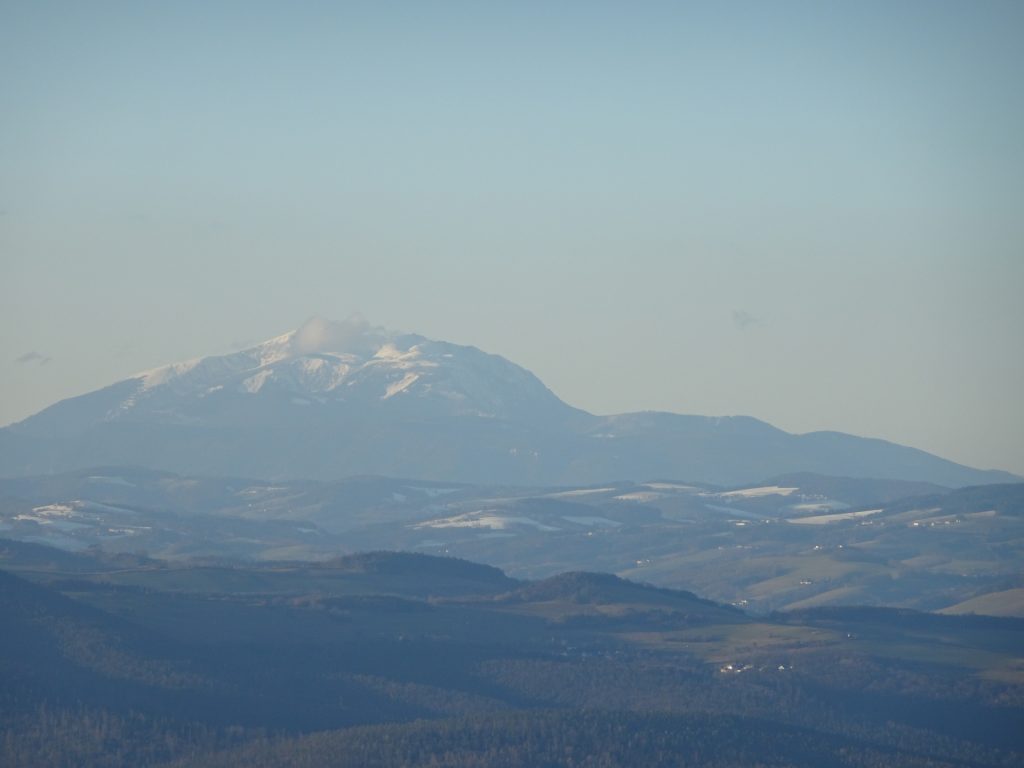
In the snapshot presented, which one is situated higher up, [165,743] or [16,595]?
[16,595]

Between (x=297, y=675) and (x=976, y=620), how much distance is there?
6718 centimetres

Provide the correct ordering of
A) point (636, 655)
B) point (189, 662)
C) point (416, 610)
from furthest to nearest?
point (416, 610)
point (636, 655)
point (189, 662)

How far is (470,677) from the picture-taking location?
5256 inches

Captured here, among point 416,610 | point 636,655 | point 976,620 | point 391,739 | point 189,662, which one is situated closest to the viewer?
point 391,739

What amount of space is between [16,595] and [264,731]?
92.9ft

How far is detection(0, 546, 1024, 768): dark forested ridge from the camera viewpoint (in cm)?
11006

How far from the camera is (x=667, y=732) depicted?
11312 cm

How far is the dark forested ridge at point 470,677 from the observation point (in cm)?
11006

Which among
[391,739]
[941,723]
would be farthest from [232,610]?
[941,723]

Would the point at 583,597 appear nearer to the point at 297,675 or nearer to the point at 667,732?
the point at 297,675

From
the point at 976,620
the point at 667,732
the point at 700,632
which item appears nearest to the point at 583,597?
the point at 700,632

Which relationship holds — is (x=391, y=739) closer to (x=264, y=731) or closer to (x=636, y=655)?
(x=264, y=731)

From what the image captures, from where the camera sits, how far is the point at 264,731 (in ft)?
376

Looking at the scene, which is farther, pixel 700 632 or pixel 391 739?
pixel 700 632
